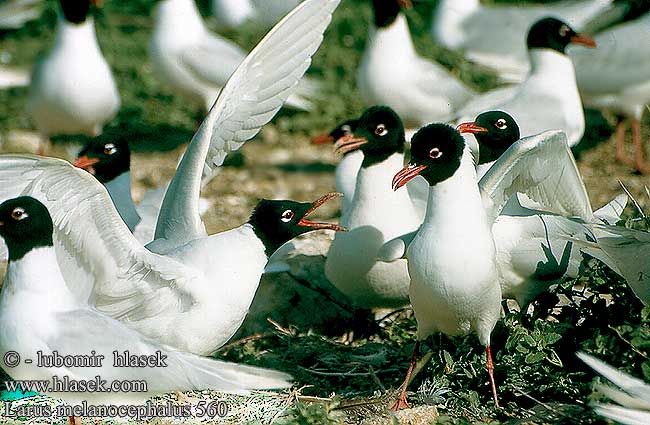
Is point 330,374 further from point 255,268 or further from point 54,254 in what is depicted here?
point 54,254

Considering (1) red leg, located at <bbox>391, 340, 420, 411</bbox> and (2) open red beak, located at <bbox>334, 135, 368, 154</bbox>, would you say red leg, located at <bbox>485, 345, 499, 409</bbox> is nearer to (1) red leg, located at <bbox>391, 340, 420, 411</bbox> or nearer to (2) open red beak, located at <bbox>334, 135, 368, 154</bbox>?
(1) red leg, located at <bbox>391, 340, 420, 411</bbox>

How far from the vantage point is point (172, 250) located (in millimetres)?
4727

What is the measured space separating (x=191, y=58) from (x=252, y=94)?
3.26m

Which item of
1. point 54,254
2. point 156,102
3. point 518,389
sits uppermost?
point 54,254

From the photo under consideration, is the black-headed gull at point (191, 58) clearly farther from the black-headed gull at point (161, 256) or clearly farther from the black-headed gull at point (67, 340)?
the black-headed gull at point (67, 340)

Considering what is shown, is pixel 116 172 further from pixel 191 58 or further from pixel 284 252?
pixel 191 58

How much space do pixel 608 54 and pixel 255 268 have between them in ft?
14.2

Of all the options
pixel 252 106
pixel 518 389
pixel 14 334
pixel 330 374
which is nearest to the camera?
pixel 14 334

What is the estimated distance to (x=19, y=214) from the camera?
4105mm

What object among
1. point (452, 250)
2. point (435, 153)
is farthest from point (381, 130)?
point (452, 250)

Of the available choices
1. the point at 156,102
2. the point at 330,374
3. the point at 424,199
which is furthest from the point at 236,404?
the point at 156,102

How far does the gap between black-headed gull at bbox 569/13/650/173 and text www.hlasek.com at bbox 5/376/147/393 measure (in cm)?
486

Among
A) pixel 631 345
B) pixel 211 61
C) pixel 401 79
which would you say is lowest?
pixel 211 61

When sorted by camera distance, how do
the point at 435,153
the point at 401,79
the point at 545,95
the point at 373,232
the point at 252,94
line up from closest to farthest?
the point at 435,153 → the point at 373,232 → the point at 252,94 → the point at 545,95 → the point at 401,79
